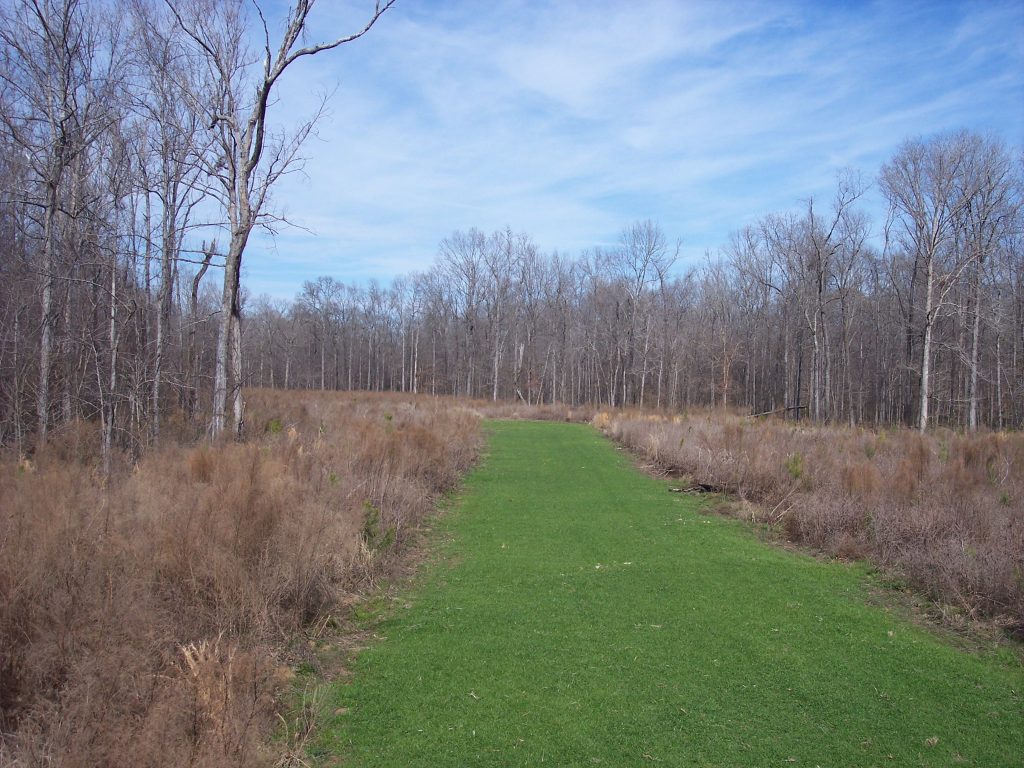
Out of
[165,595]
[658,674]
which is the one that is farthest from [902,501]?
[165,595]

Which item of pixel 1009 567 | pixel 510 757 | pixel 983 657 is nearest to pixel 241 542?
pixel 510 757

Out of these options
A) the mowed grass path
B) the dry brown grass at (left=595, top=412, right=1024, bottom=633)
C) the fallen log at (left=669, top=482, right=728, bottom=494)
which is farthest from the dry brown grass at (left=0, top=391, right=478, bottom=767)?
the fallen log at (left=669, top=482, right=728, bottom=494)

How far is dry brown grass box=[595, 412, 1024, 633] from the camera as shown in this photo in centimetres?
601

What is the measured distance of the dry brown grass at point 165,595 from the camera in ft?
8.84

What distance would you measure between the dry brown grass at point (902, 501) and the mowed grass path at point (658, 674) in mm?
678

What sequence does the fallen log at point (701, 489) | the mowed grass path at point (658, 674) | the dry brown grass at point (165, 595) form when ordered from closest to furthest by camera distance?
the dry brown grass at point (165, 595), the mowed grass path at point (658, 674), the fallen log at point (701, 489)

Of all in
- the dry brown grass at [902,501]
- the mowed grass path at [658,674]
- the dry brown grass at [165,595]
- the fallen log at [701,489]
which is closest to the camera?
the dry brown grass at [165,595]

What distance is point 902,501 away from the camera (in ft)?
27.8

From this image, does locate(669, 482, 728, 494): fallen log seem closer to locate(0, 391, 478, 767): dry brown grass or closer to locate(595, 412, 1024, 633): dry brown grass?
locate(595, 412, 1024, 633): dry brown grass

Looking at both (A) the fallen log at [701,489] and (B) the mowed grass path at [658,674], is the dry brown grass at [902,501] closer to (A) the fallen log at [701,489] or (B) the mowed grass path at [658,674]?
(A) the fallen log at [701,489]

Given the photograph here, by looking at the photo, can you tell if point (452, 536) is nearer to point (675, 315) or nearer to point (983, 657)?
point (983, 657)

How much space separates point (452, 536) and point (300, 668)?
4.39 metres

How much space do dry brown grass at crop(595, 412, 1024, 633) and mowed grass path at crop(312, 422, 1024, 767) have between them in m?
0.68

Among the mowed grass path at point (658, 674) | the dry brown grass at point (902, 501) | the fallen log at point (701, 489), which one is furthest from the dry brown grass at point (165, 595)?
the fallen log at point (701, 489)
